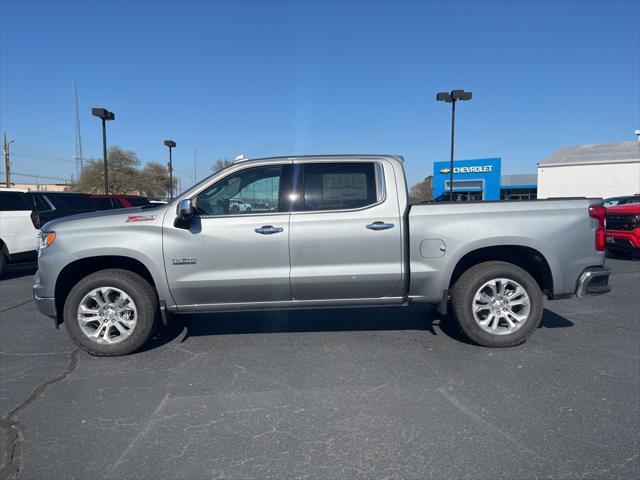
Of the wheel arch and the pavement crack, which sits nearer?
the pavement crack

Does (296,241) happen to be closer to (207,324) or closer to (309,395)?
(309,395)

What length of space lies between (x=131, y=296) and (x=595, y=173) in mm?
47555

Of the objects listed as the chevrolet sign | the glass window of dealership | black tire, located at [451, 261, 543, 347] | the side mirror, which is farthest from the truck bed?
the chevrolet sign

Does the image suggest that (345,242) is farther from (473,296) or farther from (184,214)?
(184,214)

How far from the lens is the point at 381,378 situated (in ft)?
13.3

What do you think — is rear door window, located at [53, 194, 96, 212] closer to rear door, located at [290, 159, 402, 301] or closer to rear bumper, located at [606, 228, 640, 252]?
rear door, located at [290, 159, 402, 301]

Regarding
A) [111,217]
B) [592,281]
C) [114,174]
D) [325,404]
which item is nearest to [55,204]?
[111,217]

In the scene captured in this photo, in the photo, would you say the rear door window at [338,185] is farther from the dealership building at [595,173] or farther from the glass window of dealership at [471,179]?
the dealership building at [595,173]

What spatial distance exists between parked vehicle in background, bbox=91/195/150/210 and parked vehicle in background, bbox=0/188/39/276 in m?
2.73

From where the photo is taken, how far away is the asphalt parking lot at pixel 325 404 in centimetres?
281

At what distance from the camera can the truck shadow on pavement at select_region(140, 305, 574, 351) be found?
5.44 m

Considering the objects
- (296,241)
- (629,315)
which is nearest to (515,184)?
(629,315)

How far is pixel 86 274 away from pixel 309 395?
9.31ft

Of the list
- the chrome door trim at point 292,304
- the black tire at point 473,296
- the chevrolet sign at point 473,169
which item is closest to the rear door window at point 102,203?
the chrome door trim at point 292,304
